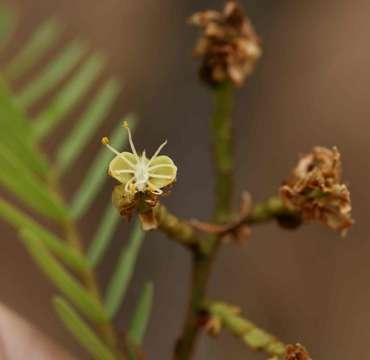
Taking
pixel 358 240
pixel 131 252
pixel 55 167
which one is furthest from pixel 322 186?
pixel 358 240

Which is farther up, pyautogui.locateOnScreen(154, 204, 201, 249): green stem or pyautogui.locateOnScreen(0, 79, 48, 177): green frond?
pyautogui.locateOnScreen(0, 79, 48, 177): green frond

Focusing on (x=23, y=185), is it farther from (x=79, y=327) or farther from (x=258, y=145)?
(x=258, y=145)

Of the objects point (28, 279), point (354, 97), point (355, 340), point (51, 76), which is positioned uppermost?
point (354, 97)

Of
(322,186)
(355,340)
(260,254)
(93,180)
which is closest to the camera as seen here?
(322,186)

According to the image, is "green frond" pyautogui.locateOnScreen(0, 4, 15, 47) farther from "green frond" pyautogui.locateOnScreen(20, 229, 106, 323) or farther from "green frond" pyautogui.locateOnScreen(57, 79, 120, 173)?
"green frond" pyautogui.locateOnScreen(20, 229, 106, 323)

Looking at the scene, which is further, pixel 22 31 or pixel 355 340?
pixel 22 31

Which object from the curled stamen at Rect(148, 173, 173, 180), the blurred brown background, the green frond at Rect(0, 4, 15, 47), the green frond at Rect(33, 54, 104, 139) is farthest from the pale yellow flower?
the blurred brown background

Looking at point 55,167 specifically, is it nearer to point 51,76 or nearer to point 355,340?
point 51,76
